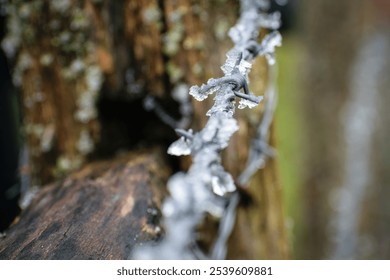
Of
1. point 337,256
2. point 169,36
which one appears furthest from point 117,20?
point 337,256

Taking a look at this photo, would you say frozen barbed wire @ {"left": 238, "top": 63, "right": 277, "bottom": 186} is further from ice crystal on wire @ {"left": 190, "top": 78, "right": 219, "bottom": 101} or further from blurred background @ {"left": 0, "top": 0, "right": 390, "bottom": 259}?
blurred background @ {"left": 0, "top": 0, "right": 390, "bottom": 259}

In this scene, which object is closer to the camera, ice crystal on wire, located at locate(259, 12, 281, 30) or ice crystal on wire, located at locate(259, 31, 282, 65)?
ice crystal on wire, located at locate(259, 31, 282, 65)

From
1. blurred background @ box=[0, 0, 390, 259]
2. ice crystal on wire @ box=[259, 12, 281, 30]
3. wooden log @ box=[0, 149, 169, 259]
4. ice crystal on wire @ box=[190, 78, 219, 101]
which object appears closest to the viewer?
ice crystal on wire @ box=[190, 78, 219, 101]

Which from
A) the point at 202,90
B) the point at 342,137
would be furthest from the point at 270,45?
the point at 342,137

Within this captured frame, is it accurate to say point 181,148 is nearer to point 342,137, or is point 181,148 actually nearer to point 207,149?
point 207,149

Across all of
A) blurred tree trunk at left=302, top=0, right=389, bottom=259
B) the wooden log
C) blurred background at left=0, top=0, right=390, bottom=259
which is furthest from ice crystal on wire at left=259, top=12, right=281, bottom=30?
blurred tree trunk at left=302, top=0, right=389, bottom=259

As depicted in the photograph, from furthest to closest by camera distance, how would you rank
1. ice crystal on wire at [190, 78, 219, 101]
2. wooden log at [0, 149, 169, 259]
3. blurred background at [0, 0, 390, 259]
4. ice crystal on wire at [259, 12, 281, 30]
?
blurred background at [0, 0, 390, 259]
ice crystal on wire at [259, 12, 281, 30]
wooden log at [0, 149, 169, 259]
ice crystal on wire at [190, 78, 219, 101]

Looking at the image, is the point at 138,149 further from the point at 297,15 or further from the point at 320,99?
the point at 297,15
